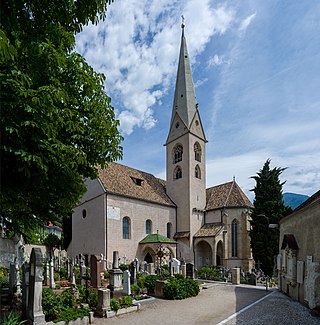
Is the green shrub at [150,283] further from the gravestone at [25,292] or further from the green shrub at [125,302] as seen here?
the gravestone at [25,292]

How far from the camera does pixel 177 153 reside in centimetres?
4000

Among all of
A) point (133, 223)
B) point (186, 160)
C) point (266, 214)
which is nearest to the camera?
point (266, 214)

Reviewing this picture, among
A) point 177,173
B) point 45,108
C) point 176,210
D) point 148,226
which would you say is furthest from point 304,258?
point 177,173

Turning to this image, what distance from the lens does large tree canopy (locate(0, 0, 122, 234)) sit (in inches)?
225

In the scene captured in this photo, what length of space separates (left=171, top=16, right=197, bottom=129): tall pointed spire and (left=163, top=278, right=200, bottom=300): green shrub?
25.9m

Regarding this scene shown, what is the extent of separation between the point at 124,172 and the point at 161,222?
23.6ft

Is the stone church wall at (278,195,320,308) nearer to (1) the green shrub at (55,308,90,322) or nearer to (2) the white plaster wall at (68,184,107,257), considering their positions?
(1) the green shrub at (55,308,90,322)

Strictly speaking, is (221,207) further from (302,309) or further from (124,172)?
(302,309)

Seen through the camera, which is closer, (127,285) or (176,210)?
(127,285)

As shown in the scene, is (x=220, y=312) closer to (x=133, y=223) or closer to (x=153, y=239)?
(x=153, y=239)

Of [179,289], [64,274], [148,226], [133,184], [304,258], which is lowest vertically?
[64,274]

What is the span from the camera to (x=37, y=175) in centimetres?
721

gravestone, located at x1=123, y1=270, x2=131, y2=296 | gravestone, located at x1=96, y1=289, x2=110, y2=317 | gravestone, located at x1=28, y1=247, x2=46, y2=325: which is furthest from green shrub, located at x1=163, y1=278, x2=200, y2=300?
gravestone, located at x1=28, y1=247, x2=46, y2=325

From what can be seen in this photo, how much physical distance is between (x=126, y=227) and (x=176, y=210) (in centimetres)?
816
